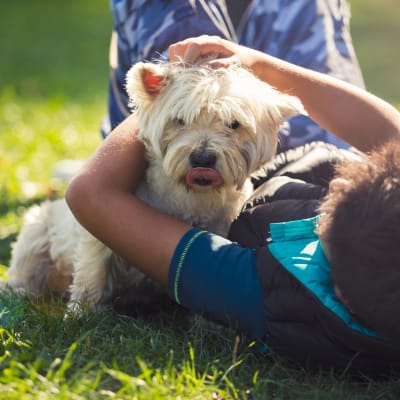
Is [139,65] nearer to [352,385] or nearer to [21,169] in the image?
[352,385]

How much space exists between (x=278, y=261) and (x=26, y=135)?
14.6ft

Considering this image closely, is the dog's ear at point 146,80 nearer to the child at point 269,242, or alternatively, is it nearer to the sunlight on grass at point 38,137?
the child at point 269,242

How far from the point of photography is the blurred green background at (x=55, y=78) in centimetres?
554

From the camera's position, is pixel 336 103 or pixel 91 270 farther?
pixel 91 270

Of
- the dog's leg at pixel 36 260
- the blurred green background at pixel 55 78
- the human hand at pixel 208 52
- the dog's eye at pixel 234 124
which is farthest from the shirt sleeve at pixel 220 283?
the blurred green background at pixel 55 78

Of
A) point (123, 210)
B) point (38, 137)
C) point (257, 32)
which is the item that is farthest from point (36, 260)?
point (38, 137)

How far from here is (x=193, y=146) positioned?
2.60 metres

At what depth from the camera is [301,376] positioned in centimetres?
247

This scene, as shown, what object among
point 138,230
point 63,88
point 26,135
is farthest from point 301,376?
point 63,88

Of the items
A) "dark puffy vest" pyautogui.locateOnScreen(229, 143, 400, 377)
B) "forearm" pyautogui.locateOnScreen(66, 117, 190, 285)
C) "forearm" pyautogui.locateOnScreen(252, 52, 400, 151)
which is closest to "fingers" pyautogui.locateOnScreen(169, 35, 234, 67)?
"forearm" pyautogui.locateOnScreen(252, 52, 400, 151)

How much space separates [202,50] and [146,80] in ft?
0.74

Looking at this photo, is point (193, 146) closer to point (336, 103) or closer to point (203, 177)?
point (203, 177)

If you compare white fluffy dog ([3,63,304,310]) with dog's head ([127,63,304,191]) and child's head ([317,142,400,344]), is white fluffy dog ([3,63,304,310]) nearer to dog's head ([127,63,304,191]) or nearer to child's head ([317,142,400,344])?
dog's head ([127,63,304,191])

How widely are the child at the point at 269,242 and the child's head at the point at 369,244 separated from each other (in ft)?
0.05
